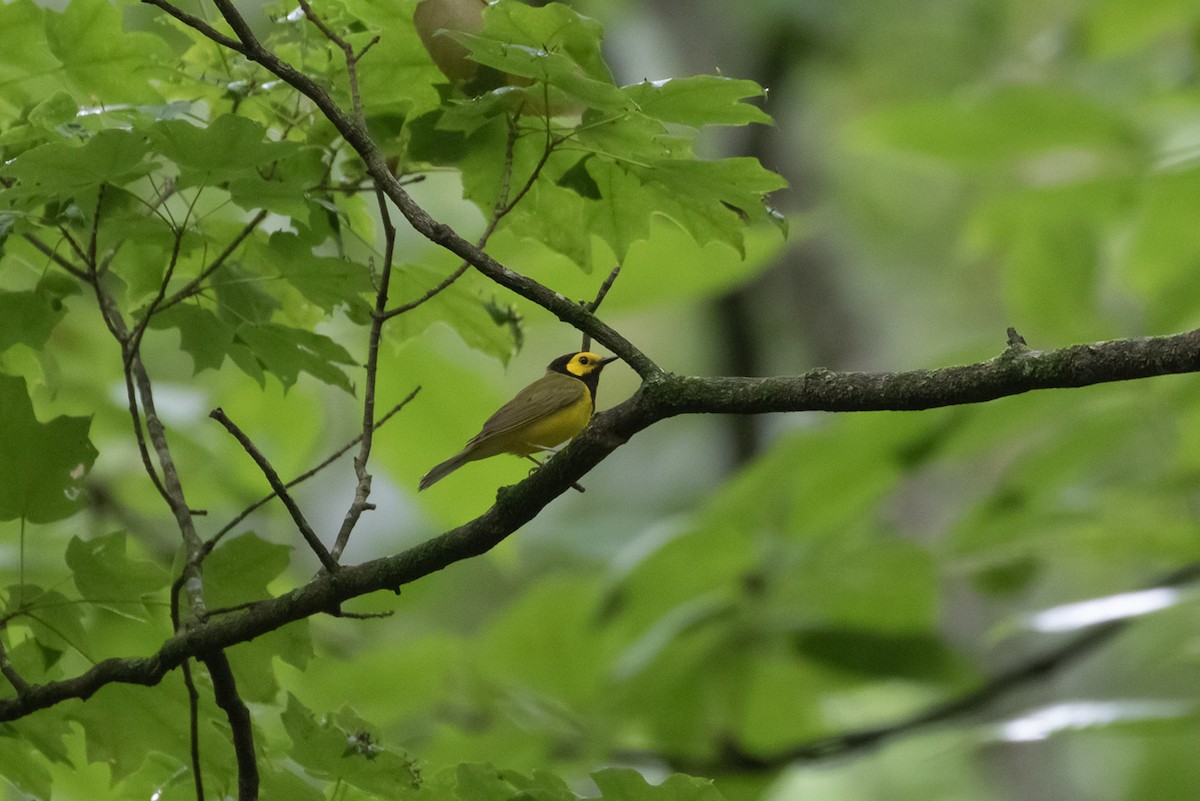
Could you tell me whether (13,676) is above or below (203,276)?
below

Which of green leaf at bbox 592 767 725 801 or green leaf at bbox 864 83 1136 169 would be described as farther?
green leaf at bbox 864 83 1136 169

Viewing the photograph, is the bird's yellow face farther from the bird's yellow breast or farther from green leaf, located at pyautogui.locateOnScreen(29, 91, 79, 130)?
green leaf, located at pyautogui.locateOnScreen(29, 91, 79, 130)

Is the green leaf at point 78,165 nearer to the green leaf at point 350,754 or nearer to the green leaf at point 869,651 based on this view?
the green leaf at point 350,754

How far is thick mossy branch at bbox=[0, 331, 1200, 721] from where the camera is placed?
1188 millimetres

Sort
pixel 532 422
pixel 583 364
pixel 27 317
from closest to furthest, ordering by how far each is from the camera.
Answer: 1. pixel 27 317
2. pixel 532 422
3. pixel 583 364

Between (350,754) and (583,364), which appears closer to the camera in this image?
(350,754)

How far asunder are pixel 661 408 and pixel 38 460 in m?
0.98

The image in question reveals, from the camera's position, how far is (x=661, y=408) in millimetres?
1363

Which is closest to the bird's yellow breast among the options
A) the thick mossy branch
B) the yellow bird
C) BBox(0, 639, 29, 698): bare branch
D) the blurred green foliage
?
the yellow bird

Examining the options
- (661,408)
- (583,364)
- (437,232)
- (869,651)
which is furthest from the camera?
(869,651)

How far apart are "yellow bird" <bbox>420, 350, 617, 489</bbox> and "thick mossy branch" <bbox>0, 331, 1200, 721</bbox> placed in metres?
0.65

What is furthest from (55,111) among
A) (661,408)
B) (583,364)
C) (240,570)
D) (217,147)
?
(583,364)

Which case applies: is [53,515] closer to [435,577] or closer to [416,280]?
[416,280]

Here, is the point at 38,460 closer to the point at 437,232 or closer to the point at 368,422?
the point at 368,422
